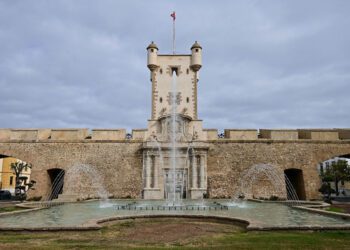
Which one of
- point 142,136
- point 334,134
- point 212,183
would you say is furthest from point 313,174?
point 142,136

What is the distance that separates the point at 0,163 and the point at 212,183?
3570 centimetres

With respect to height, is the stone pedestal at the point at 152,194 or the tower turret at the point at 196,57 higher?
the tower turret at the point at 196,57

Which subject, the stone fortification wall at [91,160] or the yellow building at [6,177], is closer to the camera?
the stone fortification wall at [91,160]

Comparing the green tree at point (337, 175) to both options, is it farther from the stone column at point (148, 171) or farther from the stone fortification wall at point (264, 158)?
the stone column at point (148, 171)

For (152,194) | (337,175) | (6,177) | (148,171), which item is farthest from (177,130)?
(6,177)

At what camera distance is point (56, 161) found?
2503 cm

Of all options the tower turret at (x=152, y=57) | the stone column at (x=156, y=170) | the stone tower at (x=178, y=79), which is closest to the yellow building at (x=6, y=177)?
the stone tower at (x=178, y=79)

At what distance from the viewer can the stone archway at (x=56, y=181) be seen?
25.5 m

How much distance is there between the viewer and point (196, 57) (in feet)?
90.2

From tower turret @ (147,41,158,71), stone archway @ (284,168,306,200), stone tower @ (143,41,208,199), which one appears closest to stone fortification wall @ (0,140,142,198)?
stone tower @ (143,41,208,199)

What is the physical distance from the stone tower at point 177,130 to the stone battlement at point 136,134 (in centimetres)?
146

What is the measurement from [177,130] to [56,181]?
36.5ft

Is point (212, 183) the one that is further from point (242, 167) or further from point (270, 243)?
point (270, 243)

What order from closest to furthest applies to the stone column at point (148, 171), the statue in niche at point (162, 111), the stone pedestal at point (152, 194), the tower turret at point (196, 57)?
the stone pedestal at point (152, 194)
the stone column at point (148, 171)
the statue in niche at point (162, 111)
the tower turret at point (196, 57)
